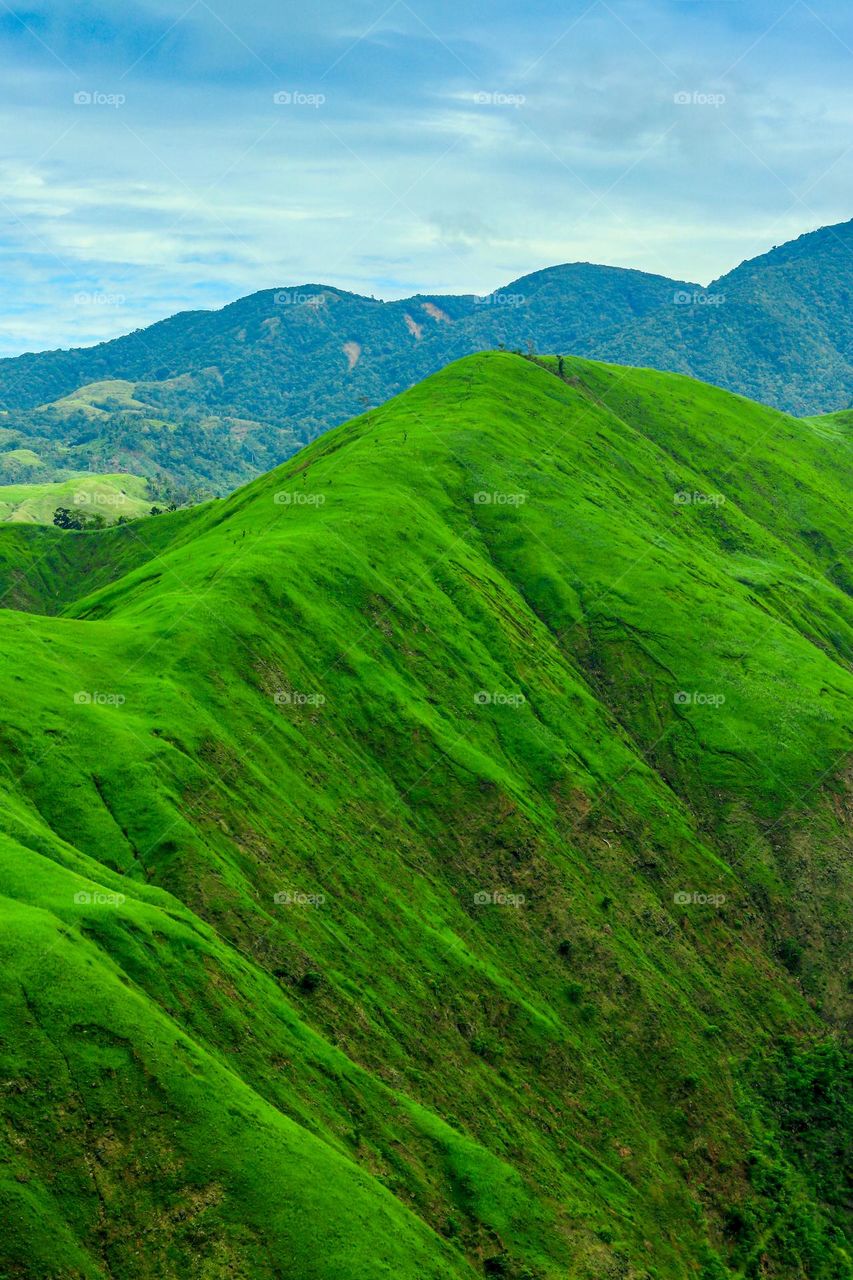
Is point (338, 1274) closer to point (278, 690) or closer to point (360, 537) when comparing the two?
point (278, 690)

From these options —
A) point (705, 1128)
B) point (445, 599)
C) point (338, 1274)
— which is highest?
point (445, 599)

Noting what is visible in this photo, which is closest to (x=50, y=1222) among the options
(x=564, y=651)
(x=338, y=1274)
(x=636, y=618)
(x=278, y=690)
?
(x=338, y=1274)

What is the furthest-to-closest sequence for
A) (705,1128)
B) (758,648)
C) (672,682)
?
1. (758,648)
2. (672,682)
3. (705,1128)

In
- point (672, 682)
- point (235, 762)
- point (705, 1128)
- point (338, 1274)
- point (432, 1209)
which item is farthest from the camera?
point (672, 682)

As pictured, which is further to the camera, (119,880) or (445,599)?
(445,599)

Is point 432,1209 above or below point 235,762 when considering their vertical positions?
below

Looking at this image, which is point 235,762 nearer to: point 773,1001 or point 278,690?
point 278,690

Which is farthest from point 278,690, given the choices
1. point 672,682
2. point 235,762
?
point 672,682
